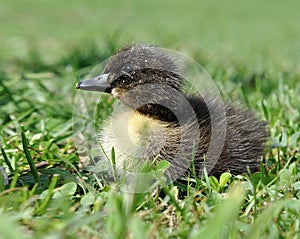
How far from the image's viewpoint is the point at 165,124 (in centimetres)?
277

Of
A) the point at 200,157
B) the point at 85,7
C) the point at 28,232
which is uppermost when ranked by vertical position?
the point at 85,7

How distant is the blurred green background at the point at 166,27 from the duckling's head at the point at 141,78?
2.52 meters

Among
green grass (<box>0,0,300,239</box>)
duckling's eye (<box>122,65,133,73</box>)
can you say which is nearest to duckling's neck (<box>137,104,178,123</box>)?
duckling's eye (<box>122,65,133,73</box>)

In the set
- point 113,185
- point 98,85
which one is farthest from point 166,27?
point 113,185

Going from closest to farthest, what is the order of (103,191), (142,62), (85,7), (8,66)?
(103,191), (142,62), (8,66), (85,7)

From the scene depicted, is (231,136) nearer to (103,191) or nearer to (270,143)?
(270,143)

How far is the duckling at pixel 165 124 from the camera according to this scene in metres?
2.71

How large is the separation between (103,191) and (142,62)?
2.55 feet

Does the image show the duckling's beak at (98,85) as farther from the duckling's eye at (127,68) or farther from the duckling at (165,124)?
the duckling's eye at (127,68)

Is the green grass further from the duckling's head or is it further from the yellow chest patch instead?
the duckling's head

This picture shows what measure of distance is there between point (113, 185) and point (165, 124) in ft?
1.82

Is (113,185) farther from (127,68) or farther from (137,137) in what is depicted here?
(127,68)

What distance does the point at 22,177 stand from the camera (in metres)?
2.58

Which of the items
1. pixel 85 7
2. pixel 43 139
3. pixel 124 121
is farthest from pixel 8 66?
pixel 85 7
